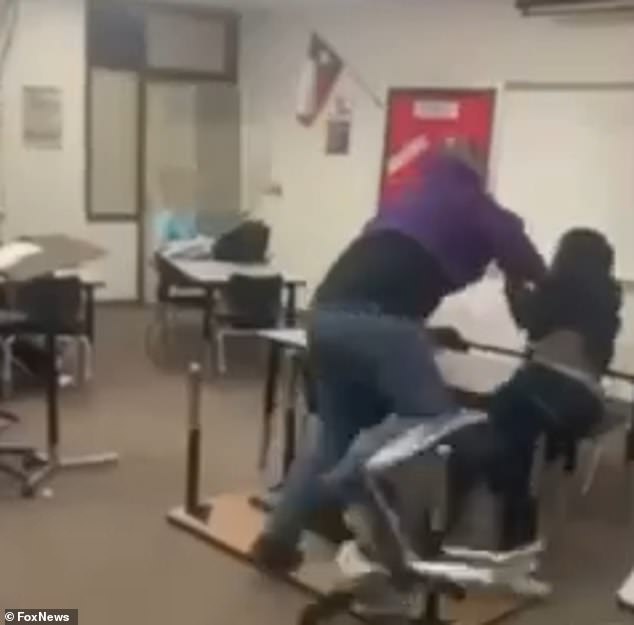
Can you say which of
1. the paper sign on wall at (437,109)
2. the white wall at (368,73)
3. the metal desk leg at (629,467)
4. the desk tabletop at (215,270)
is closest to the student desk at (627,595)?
the metal desk leg at (629,467)

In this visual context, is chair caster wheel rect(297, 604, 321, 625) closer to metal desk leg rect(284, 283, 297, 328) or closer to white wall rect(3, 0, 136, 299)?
metal desk leg rect(284, 283, 297, 328)

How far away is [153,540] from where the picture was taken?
165 inches

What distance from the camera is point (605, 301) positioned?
447 centimetres

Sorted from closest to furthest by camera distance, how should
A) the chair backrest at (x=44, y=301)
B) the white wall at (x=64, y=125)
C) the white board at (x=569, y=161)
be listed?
the chair backrest at (x=44, y=301)
the white board at (x=569, y=161)
the white wall at (x=64, y=125)

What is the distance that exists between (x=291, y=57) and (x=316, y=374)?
5956 millimetres

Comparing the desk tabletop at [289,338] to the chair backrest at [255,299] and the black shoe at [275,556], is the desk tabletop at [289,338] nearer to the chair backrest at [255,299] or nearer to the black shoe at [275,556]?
the black shoe at [275,556]

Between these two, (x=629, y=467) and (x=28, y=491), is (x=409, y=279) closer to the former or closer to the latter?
(x=28, y=491)

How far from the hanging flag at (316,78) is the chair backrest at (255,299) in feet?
7.67

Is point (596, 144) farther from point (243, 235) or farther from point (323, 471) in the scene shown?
point (323, 471)

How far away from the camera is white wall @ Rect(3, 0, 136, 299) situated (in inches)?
337

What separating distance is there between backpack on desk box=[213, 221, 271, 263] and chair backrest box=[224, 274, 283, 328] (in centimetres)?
80

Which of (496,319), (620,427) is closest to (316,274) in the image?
(496,319)

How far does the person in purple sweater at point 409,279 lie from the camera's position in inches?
129

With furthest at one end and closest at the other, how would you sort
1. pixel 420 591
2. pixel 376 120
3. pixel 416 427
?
pixel 376 120
pixel 420 591
pixel 416 427
